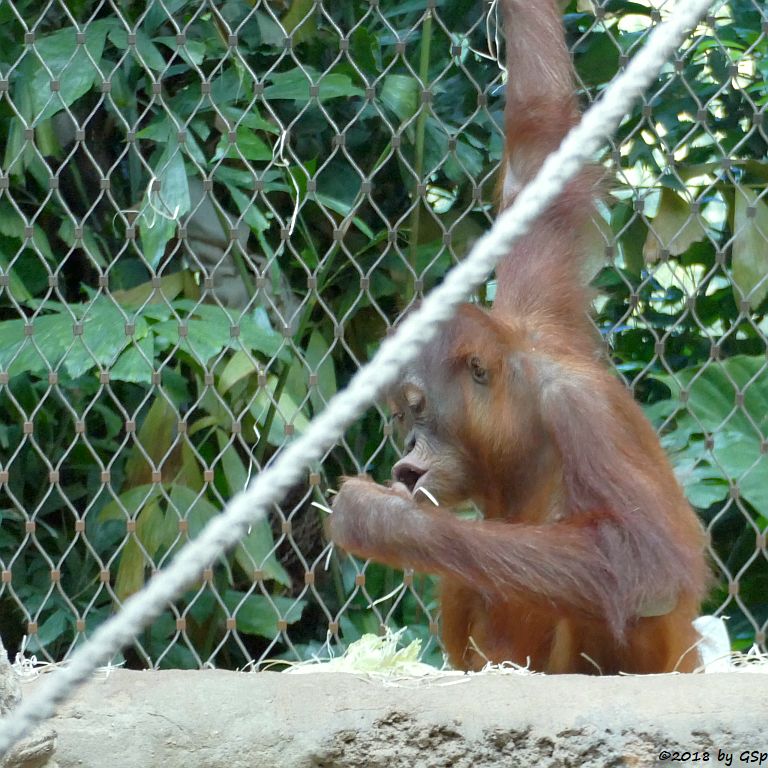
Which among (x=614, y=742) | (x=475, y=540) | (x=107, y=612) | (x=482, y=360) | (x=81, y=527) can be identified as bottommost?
(x=107, y=612)

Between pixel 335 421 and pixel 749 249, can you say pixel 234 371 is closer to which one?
pixel 749 249

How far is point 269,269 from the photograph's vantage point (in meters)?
3.19

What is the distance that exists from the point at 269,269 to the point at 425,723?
4.89 feet

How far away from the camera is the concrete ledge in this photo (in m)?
1.92

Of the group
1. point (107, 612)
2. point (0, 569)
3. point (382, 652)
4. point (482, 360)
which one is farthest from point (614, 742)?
point (0, 569)

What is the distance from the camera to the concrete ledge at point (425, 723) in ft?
6.31

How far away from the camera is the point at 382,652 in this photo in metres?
2.30

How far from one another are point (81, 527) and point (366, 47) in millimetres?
1362

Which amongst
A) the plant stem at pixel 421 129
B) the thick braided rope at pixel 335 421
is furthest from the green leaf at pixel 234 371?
the thick braided rope at pixel 335 421

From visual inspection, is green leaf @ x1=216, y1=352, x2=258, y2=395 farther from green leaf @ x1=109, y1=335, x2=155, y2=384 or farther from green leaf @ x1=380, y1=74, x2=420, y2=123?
green leaf @ x1=380, y1=74, x2=420, y2=123

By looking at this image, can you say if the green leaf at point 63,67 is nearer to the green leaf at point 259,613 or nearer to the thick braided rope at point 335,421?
the green leaf at point 259,613

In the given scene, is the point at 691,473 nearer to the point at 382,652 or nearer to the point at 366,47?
the point at 382,652

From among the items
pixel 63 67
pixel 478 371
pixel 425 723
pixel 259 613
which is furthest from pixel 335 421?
pixel 63 67

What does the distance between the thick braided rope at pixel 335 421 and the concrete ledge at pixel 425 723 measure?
981 millimetres
